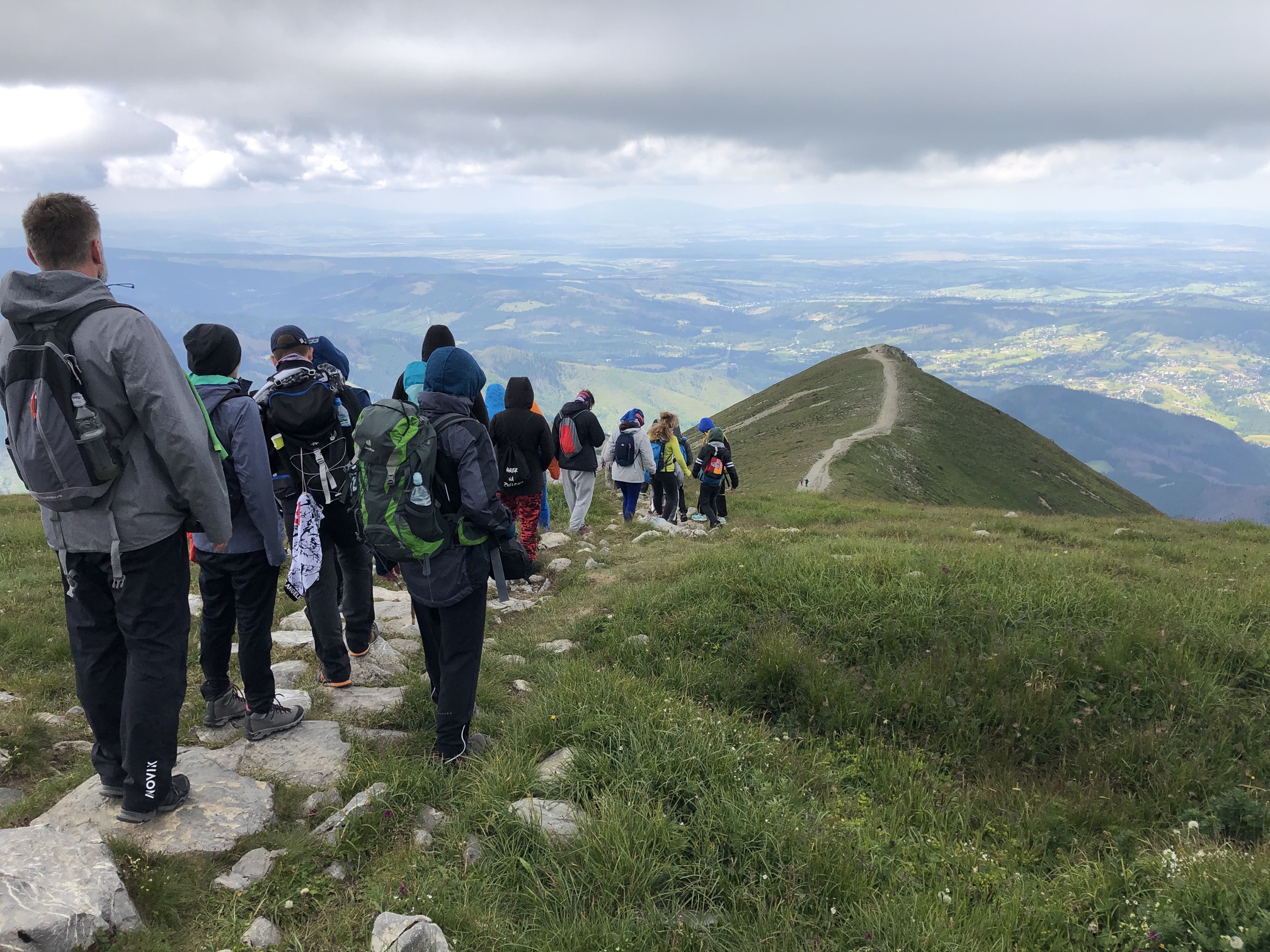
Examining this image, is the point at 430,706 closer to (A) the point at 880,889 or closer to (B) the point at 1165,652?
(A) the point at 880,889

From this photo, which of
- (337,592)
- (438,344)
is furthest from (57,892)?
(438,344)

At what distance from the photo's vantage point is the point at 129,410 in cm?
383

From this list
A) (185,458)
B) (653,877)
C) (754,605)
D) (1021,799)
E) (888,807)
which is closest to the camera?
(653,877)

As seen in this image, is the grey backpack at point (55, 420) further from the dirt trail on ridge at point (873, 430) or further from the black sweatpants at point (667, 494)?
the dirt trail on ridge at point (873, 430)

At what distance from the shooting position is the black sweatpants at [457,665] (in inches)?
198

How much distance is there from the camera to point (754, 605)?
312 inches

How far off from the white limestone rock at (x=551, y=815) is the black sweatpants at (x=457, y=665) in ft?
3.39

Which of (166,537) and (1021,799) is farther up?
(166,537)

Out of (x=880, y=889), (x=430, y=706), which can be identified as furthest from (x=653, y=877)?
(x=430, y=706)

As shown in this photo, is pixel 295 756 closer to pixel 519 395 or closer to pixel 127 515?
pixel 127 515

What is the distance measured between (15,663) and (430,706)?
4.74 metres

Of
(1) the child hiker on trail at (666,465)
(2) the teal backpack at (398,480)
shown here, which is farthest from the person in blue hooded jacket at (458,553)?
(1) the child hiker on trail at (666,465)

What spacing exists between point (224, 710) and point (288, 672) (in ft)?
4.09

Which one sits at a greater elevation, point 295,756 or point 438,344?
point 438,344
